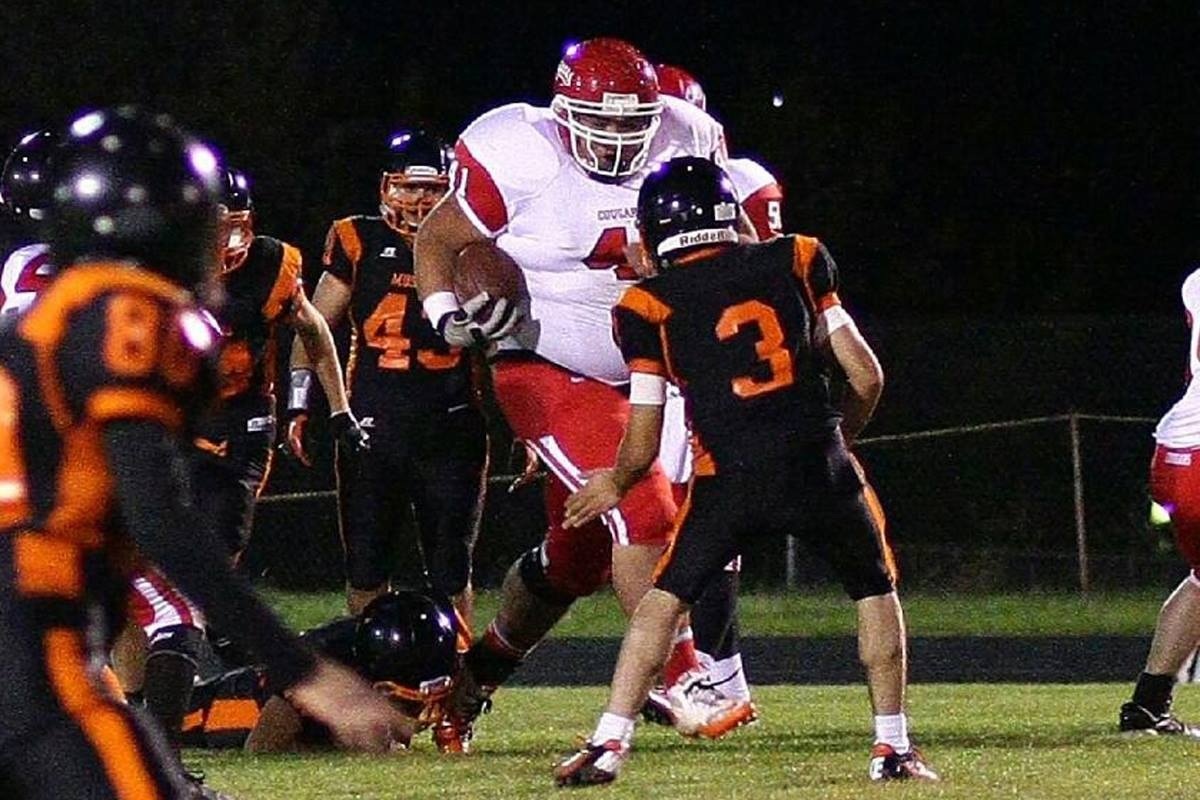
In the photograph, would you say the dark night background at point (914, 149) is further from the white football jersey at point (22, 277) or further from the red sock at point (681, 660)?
the white football jersey at point (22, 277)

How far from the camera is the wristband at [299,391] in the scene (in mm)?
8438

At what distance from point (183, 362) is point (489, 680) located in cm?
420

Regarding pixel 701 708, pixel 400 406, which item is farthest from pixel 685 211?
pixel 400 406

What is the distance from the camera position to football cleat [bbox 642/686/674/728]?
7359 mm

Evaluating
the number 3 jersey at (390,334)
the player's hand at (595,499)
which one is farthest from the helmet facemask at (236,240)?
the number 3 jersey at (390,334)

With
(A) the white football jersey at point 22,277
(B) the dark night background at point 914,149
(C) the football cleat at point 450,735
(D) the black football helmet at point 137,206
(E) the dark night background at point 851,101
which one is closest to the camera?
(D) the black football helmet at point 137,206

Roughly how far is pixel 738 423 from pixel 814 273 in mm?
405

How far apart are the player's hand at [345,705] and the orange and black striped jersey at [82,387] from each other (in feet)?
1.17

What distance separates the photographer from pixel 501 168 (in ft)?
23.6

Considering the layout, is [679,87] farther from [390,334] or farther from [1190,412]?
[1190,412]

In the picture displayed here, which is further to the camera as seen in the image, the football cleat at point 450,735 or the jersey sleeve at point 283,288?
the football cleat at point 450,735

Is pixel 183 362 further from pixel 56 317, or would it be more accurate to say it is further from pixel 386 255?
pixel 386 255

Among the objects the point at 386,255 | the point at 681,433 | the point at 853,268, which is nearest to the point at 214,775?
the point at 681,433

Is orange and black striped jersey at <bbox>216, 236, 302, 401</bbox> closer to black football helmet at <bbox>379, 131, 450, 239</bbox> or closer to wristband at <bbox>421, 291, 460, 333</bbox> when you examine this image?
wristband at <bbox>421, 291, 460, 333</bbox>
